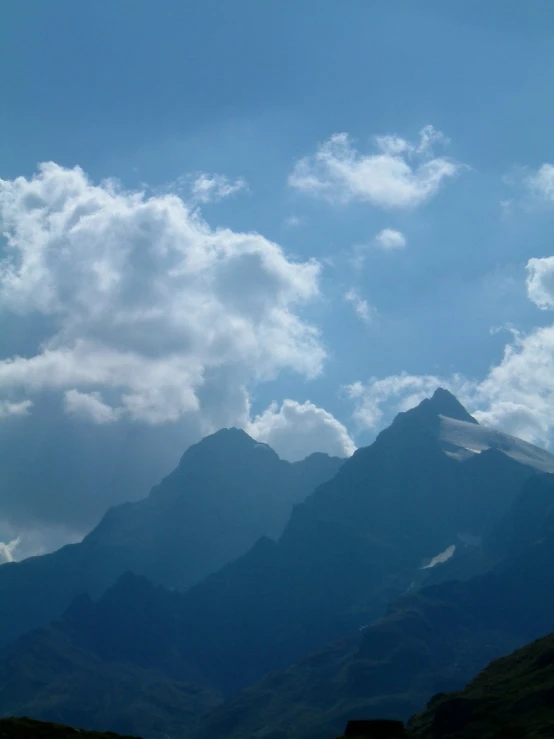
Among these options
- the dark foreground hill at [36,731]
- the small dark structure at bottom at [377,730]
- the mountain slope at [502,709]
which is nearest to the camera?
the dark foreground hill at [36,731]

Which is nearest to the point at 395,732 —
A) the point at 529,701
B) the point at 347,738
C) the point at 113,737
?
the point at 347,738

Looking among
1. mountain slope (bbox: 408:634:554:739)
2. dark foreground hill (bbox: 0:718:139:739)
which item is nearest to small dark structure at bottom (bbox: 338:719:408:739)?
dark foreground hill (bbox: 0:718:139:739)

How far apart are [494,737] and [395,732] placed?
43.4 meters

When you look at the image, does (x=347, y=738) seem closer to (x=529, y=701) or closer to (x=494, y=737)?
(x=494, y=737)

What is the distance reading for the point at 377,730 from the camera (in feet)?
343

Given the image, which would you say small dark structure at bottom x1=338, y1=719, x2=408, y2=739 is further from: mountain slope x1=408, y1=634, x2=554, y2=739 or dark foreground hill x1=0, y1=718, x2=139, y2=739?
mountain slope x1=408, y1=634, x2=554, y2=739

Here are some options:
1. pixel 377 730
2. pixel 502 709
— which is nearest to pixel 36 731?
A: pixel 377 730

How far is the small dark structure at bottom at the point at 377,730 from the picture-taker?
337 feet

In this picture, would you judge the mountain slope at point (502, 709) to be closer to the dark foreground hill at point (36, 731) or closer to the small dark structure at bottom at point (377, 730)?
the small dark structure at bottom at point (377, 730)

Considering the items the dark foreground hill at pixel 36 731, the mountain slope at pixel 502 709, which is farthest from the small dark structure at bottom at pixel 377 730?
the mountain slope at pixel 502 709

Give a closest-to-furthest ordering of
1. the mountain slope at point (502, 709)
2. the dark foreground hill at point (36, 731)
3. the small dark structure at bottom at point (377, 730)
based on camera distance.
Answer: the dark foreground hill at point (36, 731), the small dark structure at bottom at point (377, 730), the mountain slope at point (502, 709)

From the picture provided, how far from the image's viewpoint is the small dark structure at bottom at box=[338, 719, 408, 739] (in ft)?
337

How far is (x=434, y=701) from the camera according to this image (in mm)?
196625

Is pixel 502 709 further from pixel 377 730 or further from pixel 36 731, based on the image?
pixel 36 731
